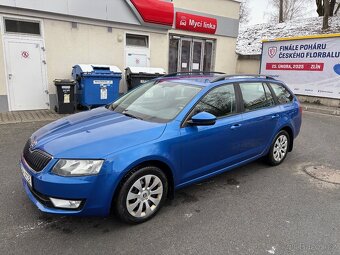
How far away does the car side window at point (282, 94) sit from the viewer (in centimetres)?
460

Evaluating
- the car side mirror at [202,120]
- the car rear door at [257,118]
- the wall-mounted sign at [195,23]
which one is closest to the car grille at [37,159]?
the car side mirror at [202,120]

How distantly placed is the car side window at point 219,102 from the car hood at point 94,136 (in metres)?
0.66

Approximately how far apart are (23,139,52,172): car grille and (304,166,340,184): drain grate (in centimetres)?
386

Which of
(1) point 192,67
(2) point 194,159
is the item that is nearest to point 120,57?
(1) point 192,67

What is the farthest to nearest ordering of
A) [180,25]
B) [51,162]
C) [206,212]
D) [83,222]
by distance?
[180,25]
[206,212]
[83,222]
[51,162]

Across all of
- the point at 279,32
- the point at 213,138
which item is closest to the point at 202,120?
the point at 213,138

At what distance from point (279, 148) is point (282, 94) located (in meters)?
0.94

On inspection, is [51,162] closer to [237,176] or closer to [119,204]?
[119,204]

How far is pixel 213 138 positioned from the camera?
3.35 meters

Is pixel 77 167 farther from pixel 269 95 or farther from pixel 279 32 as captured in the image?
pixel 279 32

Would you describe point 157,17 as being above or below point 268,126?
above

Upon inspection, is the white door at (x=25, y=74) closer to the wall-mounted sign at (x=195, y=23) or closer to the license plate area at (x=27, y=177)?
the wall-mounted sign at (x=195, y=23)

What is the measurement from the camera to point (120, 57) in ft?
32.0

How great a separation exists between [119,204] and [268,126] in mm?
2639
